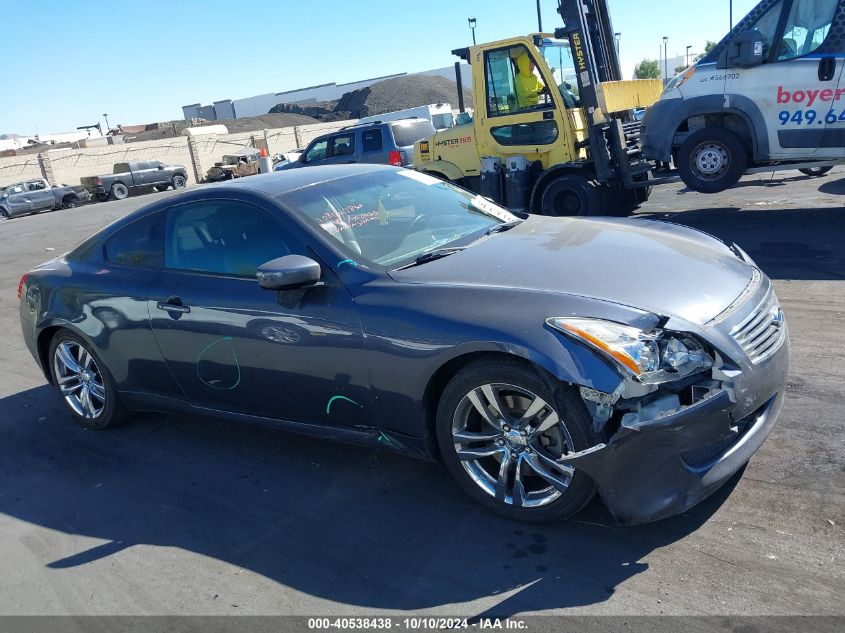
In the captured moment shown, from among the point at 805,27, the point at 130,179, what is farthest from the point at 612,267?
the point at 130,179

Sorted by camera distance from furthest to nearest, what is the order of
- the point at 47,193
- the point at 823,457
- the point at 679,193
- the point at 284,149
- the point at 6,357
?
the point at 284,149 < the point at 47,193 < the point at 679,193 < the point at 6,357 < the point at 823,457

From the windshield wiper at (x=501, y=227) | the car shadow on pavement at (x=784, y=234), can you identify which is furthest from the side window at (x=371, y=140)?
the windshield wiper at (x=501, y=227)

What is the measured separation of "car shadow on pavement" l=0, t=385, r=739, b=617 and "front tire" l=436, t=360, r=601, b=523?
0.14 meters

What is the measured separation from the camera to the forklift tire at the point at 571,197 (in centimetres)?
980

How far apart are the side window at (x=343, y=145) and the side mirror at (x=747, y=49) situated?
949 cm

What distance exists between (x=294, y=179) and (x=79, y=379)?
221cm

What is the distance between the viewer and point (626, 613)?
2654 mm

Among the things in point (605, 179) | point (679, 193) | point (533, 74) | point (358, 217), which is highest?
point (533, 74)

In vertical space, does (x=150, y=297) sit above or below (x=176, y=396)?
above

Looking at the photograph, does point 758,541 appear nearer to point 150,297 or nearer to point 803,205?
point 150,297

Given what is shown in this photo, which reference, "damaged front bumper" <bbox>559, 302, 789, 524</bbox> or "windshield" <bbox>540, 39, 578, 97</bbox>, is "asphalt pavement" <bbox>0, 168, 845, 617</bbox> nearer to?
"damaged front bumper" <bbox>559, 302, 789, 524</bbox>


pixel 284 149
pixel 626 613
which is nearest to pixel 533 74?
pixel 626 613

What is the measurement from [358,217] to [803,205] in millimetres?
8001

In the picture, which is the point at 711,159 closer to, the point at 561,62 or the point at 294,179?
the point at 561,62
